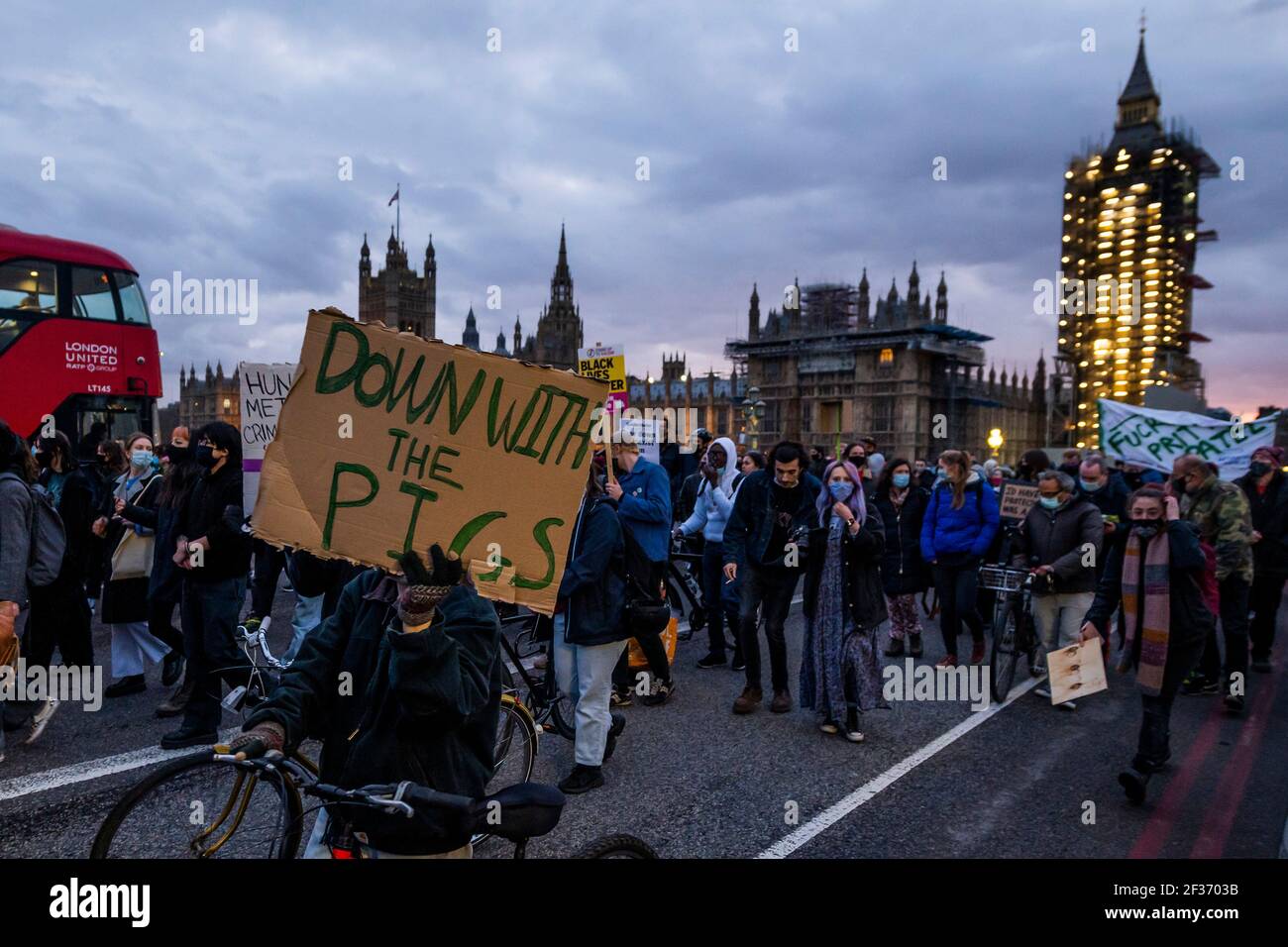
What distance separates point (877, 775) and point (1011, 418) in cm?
10426

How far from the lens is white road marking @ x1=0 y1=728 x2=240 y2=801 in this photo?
4.73 m

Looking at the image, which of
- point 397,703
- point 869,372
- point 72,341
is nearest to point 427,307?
point 869,372

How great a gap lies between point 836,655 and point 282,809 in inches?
164

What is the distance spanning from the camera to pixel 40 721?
18.3 feet

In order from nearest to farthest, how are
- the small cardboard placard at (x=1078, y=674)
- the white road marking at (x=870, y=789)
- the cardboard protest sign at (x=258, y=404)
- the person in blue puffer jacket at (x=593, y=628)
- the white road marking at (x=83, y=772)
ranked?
the white road marking at (x=870, y=789)
the white road marking at (x=83, y=772)
the person in blue puffer jacket at (x=593, y=628)
the small cardboard placard at (x=1078, y=674)
the cardboard protest sign at (x=258, y=404)

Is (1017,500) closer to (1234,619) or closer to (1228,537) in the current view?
(1228,537)

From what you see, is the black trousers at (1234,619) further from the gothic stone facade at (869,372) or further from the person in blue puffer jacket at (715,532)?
the gothic stone facade at (869,372)

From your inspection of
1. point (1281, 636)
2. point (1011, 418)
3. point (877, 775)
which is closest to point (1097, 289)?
point (1011, 418)

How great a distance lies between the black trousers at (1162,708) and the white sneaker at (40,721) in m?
7.01

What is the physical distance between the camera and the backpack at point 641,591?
5318 millimetres

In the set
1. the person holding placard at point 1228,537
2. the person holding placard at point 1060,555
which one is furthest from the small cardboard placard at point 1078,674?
the person holding placard at point 1228,537
